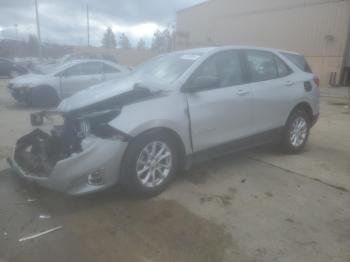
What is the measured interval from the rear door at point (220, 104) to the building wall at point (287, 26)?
19.3 m

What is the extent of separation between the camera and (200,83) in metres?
3.78

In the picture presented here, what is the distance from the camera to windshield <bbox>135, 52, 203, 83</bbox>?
4.01m

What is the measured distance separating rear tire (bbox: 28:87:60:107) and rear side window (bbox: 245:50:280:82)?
7068 millimetres

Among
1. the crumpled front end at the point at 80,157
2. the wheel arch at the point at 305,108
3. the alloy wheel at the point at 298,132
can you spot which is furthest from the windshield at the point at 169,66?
the alloy wheel at the point at 298,132

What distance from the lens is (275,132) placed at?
4.89 metres

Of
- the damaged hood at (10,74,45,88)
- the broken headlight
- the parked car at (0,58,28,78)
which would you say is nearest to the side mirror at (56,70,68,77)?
the damaged hood at (10,74,45,88)

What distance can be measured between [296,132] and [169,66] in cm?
243

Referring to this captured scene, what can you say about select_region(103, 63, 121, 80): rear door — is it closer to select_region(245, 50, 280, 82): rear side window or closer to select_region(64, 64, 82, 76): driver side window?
select_region(64, 64, 82, 76): driver side window

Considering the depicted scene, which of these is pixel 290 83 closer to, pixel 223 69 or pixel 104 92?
pixel 223 69

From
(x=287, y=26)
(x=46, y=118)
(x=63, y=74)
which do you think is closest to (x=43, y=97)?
(x=63, y=74)

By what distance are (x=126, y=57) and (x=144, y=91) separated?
114ft

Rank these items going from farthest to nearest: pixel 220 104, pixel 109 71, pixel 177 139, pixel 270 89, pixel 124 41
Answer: pixel 124 41
pixel 109 71
pixel 270 89
pixel 220 104
pixel 177 139

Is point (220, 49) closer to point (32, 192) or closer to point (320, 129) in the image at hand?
point (32, 192)

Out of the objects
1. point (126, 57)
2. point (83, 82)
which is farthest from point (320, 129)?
point (126, 57)
